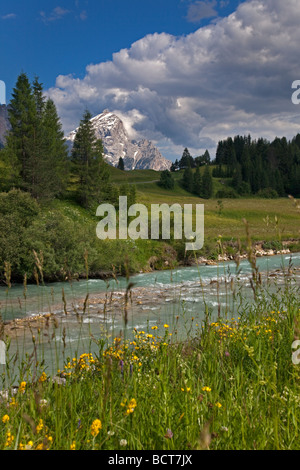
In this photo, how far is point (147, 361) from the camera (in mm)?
4625

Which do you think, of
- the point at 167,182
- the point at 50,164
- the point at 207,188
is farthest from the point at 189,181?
the point at 50,164

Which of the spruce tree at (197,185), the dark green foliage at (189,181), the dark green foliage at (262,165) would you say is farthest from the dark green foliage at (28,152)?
the dark green foliage at (262,165)

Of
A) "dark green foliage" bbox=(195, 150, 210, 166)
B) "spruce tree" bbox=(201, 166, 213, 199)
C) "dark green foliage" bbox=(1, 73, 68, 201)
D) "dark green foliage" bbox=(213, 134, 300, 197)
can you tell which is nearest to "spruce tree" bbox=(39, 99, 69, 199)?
"dark green foliage" bbox=(1, 73, 68, 201)

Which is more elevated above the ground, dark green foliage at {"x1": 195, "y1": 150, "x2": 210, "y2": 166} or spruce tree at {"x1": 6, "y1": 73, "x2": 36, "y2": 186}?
dark green foliage at {"x1": 195, "y1": 150, "x2": 210, "y2": 166}

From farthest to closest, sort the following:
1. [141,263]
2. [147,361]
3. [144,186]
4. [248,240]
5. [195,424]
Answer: [144,186] < [141,263] < [147,361] < [195,424] < [248,240]

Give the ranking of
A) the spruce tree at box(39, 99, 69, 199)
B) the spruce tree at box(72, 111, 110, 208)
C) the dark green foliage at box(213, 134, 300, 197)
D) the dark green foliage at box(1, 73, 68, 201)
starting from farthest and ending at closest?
the dark green foliage at box(213, 134, 300, 197), the spruce tree at box(72, 111, 110, 208), the spruce tree at box(39, 99, 69, 199), the dark green foliage at box(1, 73, 68, 201)

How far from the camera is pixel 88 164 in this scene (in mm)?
46719

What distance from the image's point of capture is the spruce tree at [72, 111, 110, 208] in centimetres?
4534

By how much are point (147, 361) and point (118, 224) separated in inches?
1527

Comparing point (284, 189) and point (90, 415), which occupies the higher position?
point (284, 189)

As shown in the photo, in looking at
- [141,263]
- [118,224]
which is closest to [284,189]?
[118,224]

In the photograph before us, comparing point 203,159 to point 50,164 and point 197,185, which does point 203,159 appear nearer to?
point 197,185

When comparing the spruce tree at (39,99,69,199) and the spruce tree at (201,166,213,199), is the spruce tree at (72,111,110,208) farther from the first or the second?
the spruce tree at (201,166,213,199)
